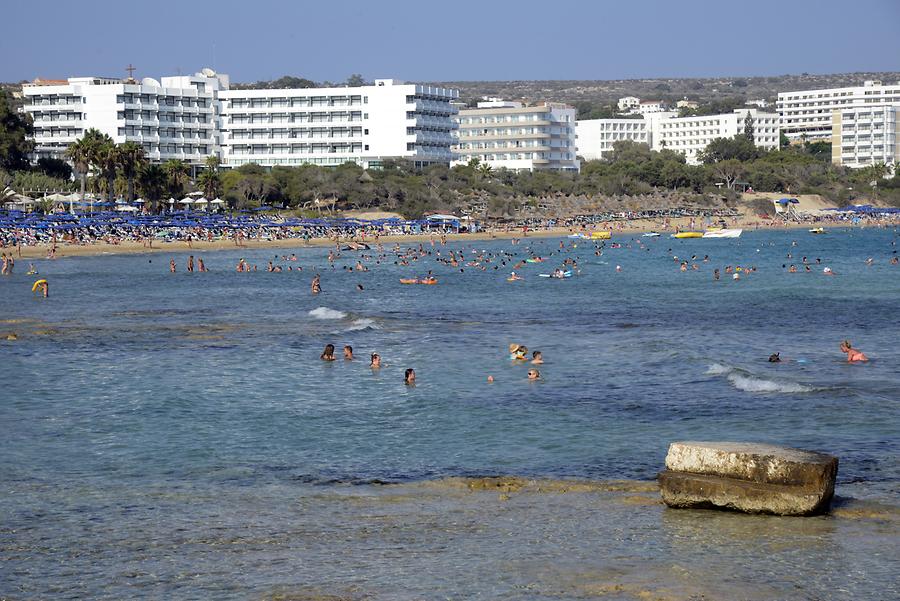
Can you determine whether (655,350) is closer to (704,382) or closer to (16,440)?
(704,382)

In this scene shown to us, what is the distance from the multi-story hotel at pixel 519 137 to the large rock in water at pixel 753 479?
6147 inches

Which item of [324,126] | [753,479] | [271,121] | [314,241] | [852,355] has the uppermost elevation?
[271,121]

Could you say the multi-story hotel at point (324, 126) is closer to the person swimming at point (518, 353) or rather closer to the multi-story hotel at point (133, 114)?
the multi-story hotel at point (133, 114)

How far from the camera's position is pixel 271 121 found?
148 metres

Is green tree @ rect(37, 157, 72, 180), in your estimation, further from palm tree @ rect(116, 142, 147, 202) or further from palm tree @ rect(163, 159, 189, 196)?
palm tree @ rect(116, 142, 147, 202)

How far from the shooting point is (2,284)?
5816 cm

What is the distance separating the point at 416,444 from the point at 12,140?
106m

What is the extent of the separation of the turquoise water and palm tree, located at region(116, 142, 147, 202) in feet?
183

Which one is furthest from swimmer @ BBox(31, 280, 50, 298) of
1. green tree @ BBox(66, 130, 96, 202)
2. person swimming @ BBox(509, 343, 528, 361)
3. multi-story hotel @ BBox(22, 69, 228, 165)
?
multi-story hotel @ BBox(22, 69, 228, 165)

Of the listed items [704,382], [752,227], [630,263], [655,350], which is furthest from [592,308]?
[752,227]

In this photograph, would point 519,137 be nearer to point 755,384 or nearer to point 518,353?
point 518,353

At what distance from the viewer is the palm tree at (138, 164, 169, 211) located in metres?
103

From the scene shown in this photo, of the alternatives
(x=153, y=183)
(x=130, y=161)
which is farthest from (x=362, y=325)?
(x=153, y=183)

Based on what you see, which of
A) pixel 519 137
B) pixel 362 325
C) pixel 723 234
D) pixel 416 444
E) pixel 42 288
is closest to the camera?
pixel 416 444
